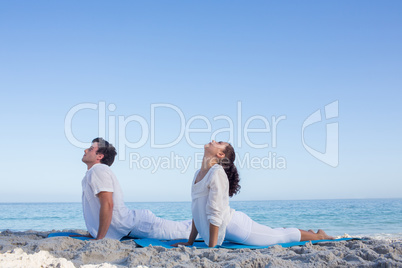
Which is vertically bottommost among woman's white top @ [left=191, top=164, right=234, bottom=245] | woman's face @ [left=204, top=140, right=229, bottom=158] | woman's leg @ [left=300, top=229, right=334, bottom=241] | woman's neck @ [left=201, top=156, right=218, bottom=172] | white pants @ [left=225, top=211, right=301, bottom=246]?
woman's leg @ [left=300, top=229, right=334, bottom=241]

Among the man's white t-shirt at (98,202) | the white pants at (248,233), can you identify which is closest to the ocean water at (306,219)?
the white pants at (248,233)

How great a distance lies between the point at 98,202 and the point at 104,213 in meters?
0.26

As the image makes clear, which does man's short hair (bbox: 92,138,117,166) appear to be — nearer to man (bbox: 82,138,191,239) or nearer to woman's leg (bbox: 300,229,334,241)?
man (bbox: 82,138,191,239)

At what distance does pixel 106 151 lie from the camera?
4645 millimetres

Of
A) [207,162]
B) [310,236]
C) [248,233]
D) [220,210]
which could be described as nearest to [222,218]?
[220,210]

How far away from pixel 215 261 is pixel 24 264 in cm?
150

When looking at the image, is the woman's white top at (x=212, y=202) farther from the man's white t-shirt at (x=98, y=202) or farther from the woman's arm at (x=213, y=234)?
the man's white t-shirt at (x=98, y=202)

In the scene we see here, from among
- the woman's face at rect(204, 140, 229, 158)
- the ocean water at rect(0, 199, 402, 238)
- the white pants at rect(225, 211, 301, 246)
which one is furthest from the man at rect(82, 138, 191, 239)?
the ocean water at rect(0, 199, 402, 238)

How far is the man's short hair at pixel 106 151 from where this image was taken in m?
4.63

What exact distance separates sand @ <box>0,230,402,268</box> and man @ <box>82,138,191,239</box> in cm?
55

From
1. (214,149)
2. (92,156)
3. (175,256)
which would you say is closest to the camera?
(175,256)

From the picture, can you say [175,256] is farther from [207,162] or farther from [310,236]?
[310,236]

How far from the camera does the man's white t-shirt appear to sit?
4.27 meters

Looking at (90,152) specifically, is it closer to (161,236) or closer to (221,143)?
(161,236)
